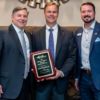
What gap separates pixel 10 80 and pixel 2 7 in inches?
63.0

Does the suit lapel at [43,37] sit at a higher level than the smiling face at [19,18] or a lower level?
lower

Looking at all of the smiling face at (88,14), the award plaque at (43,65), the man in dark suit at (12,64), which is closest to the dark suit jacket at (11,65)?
the man in dark suit at (12,64)

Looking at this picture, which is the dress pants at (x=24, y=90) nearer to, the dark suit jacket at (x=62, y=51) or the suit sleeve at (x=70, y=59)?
the dark suit jacket at (x=62, y=51)

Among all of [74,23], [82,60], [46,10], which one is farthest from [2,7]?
[82,60]

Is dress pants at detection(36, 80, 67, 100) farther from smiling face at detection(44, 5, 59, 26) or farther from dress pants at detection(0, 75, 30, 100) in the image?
smiling face at detection(44, 5, 59, 26)

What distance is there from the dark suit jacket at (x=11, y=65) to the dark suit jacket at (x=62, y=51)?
0.26m

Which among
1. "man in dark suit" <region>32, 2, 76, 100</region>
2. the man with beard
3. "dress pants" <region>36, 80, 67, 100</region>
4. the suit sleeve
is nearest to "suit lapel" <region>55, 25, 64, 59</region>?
"man in dark suit" <region>32, 2, 76, 100</region>

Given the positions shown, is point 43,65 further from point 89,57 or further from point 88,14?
point 88,14

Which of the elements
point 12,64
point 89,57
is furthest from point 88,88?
point 12,64

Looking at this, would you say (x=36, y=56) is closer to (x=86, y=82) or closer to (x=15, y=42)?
(x=15, y=42)

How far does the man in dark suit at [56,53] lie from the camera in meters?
1.44

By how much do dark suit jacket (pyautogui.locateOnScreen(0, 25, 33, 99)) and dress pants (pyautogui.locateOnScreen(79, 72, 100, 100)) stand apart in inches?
28.8

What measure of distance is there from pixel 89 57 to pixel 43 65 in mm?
540

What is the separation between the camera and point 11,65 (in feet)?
4.19
